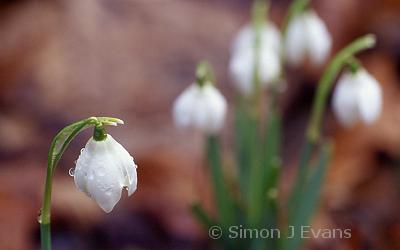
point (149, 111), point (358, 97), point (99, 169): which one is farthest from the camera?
point (149, 111)

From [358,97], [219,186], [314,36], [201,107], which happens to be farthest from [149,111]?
[358,97]

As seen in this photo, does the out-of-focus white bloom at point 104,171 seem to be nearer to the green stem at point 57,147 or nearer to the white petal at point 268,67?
the green stem at point 57,147

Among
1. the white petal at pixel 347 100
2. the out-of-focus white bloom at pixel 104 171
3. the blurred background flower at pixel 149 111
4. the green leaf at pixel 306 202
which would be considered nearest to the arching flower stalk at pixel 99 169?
the out-of-focus white bloom at pixel 104 171

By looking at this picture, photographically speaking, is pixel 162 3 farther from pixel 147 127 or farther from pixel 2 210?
pixel 2 210

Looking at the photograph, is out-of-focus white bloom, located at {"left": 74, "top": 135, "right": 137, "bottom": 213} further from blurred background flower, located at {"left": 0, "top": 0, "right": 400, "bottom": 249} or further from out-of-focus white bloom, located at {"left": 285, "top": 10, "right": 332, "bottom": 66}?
blurred background flower, located at {"left": 0, "top": 0, "right": 400, "bottom": 249}

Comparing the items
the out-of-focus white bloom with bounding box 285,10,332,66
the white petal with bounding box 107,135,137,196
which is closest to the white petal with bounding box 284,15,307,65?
the out-of-focus white bloom with bounding box 285,10,332,66

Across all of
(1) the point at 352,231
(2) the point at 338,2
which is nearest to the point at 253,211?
(1) the point at 352,231

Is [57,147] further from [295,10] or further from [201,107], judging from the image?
[295,10]
